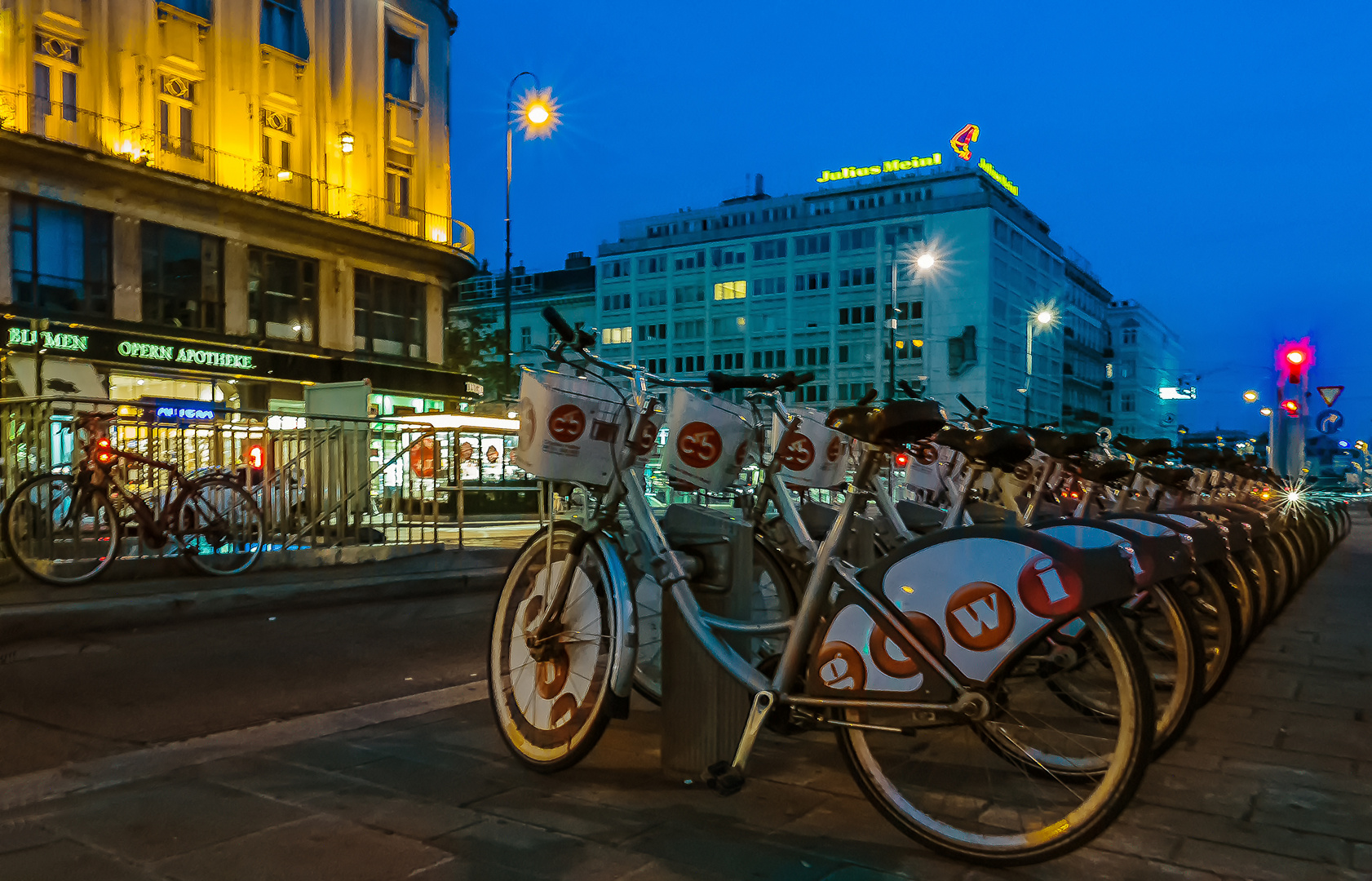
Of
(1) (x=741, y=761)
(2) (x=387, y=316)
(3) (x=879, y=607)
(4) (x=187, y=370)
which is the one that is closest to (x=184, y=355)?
(4) (x=187, y=370)

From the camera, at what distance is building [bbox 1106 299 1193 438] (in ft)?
403

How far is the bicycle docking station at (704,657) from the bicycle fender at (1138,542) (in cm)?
103

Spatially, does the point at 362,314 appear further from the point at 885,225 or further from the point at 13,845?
the point at 885,225

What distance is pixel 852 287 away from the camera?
87812 millimetres

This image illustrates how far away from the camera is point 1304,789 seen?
395 cm

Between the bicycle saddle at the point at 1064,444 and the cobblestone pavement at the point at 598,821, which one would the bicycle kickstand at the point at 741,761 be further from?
the bicycle saddle at the point at 1064,444

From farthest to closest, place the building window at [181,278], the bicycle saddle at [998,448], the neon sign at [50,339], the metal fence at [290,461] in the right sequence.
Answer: the building window at [181,278] < the neon sign at [50,339] < the metal fence at [290,461] < the bicycle saddle at [998,448]

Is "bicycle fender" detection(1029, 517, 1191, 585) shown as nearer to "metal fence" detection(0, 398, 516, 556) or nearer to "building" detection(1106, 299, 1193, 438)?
"metal fence" detection(0, 398, 516, 556)

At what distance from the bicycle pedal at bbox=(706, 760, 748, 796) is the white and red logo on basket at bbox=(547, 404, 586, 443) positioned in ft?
4.11

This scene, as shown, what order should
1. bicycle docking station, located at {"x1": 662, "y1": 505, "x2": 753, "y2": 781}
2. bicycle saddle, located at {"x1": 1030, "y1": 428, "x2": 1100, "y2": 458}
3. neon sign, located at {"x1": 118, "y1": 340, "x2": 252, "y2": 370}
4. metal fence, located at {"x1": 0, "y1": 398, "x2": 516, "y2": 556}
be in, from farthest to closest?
neon sign, located at {"x1": 118, "y1": 340, "x2": 252, "y2": 370} → metal fence, located at {"x1": 0, "y1": 398, "x2": 516, "y2": 556} → bicycle saddle, located at {"x1": 1030, "y1": 428, "x2": 1100, "y2": 458} → bicycle docking station, located at {"x1": 662, "y1": 505, "x2": 753, "y2": 781}

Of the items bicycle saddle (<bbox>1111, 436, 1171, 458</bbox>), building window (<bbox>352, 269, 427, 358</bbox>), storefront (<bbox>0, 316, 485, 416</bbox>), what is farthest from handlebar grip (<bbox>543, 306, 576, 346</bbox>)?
building window (<bbox>352, 269, 427, 358</bbox>)

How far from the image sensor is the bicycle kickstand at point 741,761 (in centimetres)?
328

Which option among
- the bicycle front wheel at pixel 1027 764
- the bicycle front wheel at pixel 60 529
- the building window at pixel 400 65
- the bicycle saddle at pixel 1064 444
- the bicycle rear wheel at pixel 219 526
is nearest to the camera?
the bicycle front wheel at pixel 1027 764

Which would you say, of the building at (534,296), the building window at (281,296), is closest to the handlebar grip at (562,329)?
the building window at (281,296)
